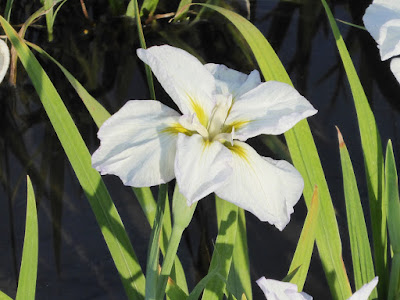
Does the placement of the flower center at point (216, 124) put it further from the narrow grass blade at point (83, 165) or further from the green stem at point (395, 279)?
the green stem at point (395, 279)

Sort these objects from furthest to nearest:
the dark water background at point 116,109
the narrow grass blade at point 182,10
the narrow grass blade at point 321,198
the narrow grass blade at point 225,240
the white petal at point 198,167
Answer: the narrow grass blade at point 182,10, the dark water background at point 116,109, the narrow grass blade at point 321,198, the narrow grass blade at point 225,240, the white petal at point 198,167

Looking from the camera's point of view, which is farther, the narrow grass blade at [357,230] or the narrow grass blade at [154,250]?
the narrow grass blade at [357,230]

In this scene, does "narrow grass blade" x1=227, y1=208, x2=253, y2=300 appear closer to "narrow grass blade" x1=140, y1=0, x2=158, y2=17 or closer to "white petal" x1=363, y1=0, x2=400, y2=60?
"white petal" x1=363, y1=0, x2=400, y2=60

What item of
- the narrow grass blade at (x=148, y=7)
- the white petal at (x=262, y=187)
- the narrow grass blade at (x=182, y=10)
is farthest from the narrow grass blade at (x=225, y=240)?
the narrow grass blade at (x=148, y=7)

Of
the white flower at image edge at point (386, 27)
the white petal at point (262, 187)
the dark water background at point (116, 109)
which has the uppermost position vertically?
the white flower at image edge at point (386, 27)

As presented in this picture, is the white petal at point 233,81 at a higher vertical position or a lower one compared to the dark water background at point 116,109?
higher

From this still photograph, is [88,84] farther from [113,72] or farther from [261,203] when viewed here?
[261,203]
